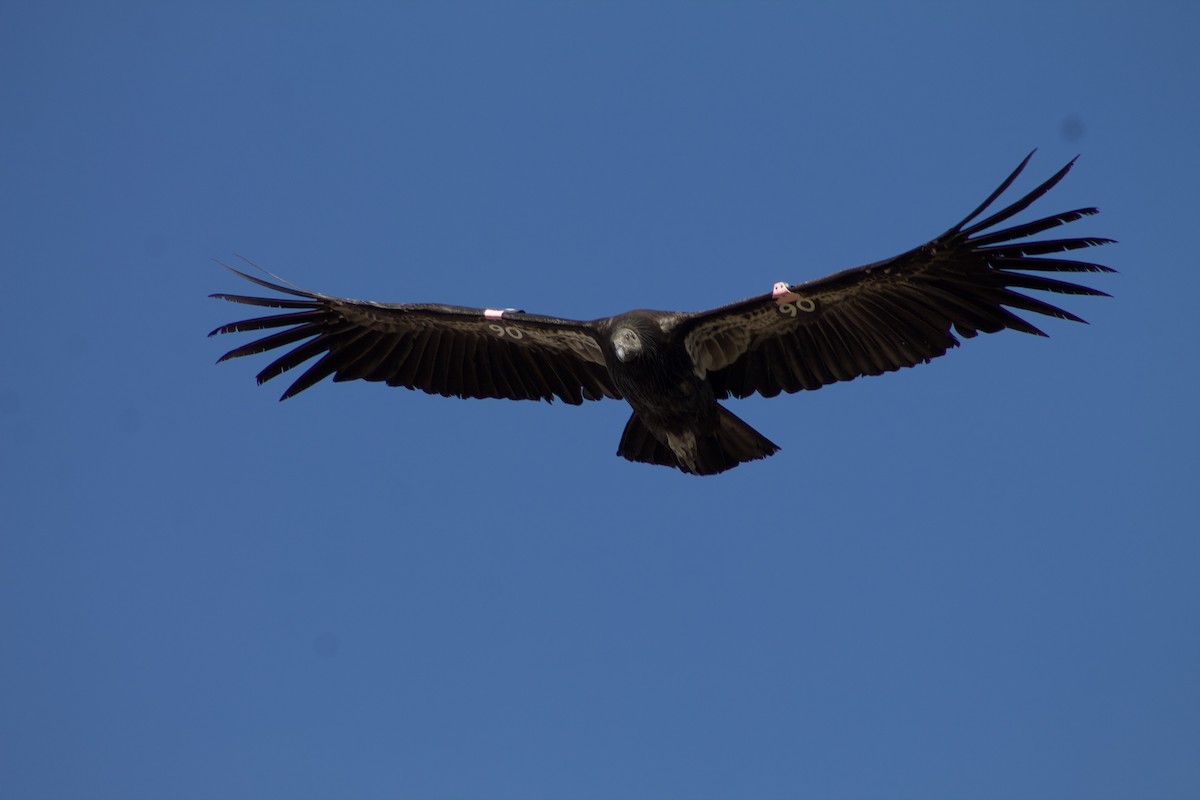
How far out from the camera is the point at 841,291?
14.1m

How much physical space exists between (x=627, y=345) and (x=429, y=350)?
3109mm

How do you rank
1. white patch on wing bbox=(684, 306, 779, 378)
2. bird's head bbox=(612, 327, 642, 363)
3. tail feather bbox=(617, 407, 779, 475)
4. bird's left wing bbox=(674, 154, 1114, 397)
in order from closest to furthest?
bird's left wing bbox=(674, 154, 1114, 397), bird's head bbox=(612, 327, 642, 363), white patch on wing bbox=(684, 306, 779, 378), tail feather bbox=(617, 407, 779, 475)

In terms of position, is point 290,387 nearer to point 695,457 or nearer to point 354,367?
point 354,367

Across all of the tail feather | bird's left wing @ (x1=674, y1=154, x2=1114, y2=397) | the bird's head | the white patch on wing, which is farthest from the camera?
the tail feather

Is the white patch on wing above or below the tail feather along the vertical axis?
above

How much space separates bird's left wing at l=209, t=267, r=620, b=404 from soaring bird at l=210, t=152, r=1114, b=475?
16mm

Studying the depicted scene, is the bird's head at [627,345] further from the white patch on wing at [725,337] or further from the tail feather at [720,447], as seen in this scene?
the tail feather at [720,447]

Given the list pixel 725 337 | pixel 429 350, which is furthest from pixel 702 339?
pixel 429 350

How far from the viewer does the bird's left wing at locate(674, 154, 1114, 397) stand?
13.2 meters

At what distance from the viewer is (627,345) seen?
46.2 ft

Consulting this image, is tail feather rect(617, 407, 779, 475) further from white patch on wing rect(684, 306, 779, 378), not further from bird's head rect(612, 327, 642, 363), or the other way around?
bird's head rect(612, 327, 642, 363)

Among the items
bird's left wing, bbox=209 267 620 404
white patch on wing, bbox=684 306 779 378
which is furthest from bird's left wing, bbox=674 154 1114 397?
bird's left wing, bbox=209 267 620 404

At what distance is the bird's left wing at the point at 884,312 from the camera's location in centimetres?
1321

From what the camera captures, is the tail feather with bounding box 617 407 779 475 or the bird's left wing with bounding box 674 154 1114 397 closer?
the bird's left wing with bounding box 674 154 1114 397
